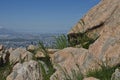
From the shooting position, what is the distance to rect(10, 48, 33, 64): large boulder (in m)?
16.2

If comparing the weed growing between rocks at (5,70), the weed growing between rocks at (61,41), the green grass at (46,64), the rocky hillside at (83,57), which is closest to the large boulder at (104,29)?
the rocky hillside at (83,57)

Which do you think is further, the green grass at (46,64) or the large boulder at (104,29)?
the green grass at (46,64)

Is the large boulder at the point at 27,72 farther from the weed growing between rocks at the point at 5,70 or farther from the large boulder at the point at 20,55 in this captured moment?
the large boulder at the point at 20,55

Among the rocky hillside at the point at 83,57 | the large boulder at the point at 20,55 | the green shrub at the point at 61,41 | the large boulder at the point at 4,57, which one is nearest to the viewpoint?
the rocky hillside at the point at 83,57

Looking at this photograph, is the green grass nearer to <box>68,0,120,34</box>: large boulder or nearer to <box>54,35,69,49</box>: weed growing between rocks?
<box>54,35,69,49</box>: weed growing between rocks

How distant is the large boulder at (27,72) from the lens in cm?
1351

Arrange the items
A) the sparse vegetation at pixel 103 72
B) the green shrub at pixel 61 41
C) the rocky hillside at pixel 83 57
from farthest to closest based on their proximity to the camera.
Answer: the green shrub at pixel 61 41, the rocky hillside at pixel 83 57, the sparse vegetation at pixel 103 72

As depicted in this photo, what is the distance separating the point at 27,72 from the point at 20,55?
2.78m

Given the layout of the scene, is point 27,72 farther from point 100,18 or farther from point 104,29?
point 100,18

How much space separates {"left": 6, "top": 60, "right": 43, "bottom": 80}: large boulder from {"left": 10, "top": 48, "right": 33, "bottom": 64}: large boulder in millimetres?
2006

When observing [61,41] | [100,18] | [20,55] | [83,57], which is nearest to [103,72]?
→ [83,57]

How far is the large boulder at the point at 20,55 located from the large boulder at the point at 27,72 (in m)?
2.01

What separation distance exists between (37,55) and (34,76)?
2.53 metres

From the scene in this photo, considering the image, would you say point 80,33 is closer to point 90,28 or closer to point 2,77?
point 90,28
